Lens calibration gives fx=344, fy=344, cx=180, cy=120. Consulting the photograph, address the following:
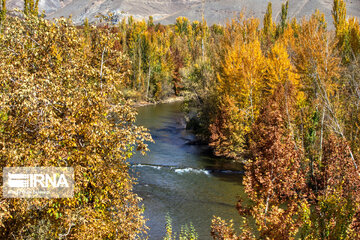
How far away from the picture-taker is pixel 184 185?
910 inches

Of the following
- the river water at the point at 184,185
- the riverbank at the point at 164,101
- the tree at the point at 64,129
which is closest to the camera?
the tree at the point at 64,129

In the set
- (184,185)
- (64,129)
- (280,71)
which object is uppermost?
(280,71)

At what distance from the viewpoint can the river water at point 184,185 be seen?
60.1 ft

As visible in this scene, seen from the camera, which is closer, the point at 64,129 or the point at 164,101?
the point at 64,129

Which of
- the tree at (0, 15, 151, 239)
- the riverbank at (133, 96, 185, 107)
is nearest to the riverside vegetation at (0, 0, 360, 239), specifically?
the tree at (0, 15, 151, 239)

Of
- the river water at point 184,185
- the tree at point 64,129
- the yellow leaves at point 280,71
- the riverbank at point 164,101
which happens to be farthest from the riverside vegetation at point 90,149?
the riverbank at point 164,101

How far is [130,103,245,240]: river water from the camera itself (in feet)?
60.1

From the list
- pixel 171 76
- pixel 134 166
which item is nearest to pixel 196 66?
pixel 134 166

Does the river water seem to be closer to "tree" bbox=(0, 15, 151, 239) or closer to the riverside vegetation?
the riverside vegetation

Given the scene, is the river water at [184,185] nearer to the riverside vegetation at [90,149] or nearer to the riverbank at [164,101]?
the riverside vegetation at [90,149]

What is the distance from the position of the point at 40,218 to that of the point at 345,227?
730 cm

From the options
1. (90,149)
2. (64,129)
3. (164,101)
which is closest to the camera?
(64,129)

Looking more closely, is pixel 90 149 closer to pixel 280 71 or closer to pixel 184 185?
pixel 184 185

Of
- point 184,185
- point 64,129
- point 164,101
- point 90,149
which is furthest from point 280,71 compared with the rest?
point 164,101
